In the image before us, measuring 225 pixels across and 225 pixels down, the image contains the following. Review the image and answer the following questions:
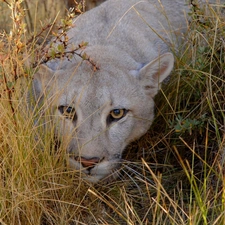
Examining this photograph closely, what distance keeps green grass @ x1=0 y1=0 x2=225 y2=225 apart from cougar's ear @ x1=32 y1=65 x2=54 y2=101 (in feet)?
0.38

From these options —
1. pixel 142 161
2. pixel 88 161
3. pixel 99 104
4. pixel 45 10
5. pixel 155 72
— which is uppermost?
pixel 45 10

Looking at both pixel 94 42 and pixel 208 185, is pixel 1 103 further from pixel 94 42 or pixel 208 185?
pixel 208 185

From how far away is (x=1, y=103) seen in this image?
3.94 meters

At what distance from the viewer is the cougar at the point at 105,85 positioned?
3938 millimetres

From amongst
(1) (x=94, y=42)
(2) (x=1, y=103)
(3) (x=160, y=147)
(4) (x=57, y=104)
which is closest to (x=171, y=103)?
(3) (x=160, y=147)

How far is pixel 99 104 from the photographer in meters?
4.00

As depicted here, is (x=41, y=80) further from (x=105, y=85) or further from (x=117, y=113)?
(x=117, y=113)

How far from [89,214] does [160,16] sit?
88.2 inches

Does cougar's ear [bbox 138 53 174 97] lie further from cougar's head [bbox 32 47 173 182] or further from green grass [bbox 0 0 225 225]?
green grass [bbox 0 0 225 225]

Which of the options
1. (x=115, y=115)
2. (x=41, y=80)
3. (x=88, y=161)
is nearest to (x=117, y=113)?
(x=115, y=115)

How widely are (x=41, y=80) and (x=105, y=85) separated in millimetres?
521

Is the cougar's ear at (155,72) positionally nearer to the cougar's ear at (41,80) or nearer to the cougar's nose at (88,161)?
the cougar's ear at (41,80)

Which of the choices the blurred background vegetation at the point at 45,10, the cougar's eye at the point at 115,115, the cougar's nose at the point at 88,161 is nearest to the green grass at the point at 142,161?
the cougar's nose at the point at 88,161

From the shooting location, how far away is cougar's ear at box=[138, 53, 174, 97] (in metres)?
4.30
